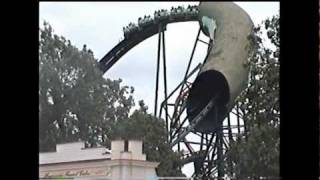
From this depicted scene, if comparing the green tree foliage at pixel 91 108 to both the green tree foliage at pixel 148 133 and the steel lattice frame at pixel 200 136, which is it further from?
the steel lattice frame at pixel 200 136

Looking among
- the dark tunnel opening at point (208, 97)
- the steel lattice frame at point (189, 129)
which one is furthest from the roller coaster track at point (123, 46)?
the dark tunnel opening at point (208, 97)

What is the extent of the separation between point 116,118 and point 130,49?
42.7 inches

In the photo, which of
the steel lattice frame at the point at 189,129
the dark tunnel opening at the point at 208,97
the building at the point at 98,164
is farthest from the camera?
the dark tunnel opening at the point at 208,97

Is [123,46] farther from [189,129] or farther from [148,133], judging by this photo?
[189,129]

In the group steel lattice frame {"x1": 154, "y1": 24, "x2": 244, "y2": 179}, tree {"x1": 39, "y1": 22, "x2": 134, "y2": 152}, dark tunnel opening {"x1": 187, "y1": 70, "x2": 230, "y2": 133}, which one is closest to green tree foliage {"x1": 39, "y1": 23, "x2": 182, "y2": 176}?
tree {"x1": 39, "y1": 22, "x2": 134, "y2": 152}

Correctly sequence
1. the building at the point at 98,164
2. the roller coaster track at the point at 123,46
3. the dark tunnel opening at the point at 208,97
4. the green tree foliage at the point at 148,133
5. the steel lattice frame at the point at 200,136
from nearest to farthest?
the building at the point at 98,164 < the roller coaster track at the point at 123,46 < the green tree foliage at the point at 148,133 < the steel lattice frame at the point at 200,136 < the dark tunnel opening at the point at 208,97

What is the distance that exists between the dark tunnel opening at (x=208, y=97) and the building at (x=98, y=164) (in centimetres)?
92

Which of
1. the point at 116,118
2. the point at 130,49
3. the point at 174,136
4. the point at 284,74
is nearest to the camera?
the point at 284,74

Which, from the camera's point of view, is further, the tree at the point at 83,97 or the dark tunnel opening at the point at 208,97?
the dark tunnel opening at the point at 208,97

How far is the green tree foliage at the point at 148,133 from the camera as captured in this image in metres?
3.93
